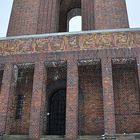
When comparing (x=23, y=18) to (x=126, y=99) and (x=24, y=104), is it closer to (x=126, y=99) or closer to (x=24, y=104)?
(x=24, y=104)

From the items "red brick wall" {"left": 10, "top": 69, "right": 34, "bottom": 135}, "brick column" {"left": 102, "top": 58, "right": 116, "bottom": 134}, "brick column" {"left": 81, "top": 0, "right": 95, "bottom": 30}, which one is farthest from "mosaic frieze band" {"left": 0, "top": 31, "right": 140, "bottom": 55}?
"brick column" {"left": 81, "top": 0, "right": 95, "bottom": 30}

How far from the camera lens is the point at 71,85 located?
11.2 meters

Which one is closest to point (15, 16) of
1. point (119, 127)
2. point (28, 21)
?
point (28, 21)

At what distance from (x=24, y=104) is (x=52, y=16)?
630 centimetres

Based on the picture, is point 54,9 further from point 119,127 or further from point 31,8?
point 119,127

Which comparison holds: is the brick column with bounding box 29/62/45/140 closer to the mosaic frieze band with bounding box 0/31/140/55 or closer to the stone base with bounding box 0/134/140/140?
the stone base with bounding box 0/134/140/140

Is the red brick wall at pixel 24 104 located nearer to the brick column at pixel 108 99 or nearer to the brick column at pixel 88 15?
the brick column at pixel 108 99

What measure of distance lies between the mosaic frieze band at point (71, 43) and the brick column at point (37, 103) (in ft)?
3.56

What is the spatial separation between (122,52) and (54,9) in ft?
22.1

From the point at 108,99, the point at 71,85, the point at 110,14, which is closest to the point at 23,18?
the point at 110,14

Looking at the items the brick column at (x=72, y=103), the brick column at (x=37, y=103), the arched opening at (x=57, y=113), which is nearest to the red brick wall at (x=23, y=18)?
the brick column at (x=37, y=103)

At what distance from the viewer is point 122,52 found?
452 inches

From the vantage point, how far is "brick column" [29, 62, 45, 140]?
10.7 meters

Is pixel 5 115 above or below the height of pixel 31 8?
below
